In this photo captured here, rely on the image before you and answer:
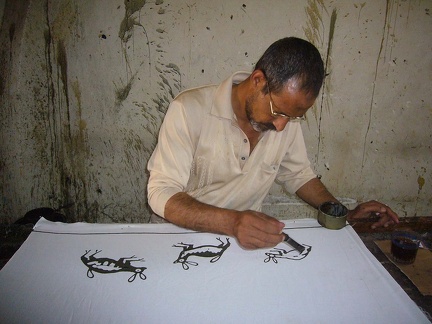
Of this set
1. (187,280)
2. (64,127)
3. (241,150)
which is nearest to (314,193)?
(241,150)

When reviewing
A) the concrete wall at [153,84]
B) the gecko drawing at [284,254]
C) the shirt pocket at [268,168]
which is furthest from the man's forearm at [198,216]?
the concrete wall at [153,84]

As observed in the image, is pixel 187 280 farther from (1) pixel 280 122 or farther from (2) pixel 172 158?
(1) pixel 280 122

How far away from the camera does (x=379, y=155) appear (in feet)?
8.66

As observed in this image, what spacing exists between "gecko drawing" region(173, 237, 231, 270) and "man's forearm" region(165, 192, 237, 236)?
0.20ft

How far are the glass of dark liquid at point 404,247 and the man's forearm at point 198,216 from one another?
2.30ft

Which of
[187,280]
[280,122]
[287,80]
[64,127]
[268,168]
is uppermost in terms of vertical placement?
[287,80]

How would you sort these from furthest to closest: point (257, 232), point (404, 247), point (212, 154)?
1. point (212, 154)
2. point (404, 247)
3. point (257, 232)

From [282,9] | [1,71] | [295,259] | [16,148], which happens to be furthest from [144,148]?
[295,259]

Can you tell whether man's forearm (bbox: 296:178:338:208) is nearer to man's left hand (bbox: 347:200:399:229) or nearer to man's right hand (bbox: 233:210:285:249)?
man's left hand (bbox: 347:200:399:229)

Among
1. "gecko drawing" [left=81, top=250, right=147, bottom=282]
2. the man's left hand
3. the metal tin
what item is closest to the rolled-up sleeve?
"gecko drawing" [left=81, top=250, right=147, bottom=282]

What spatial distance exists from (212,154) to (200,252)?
1.60 ft

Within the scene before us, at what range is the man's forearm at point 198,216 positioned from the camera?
127 centimetres

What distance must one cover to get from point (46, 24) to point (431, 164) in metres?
3.18

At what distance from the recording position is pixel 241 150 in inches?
60.2
